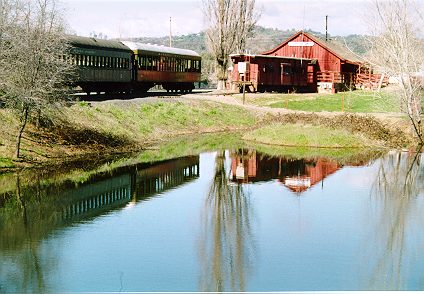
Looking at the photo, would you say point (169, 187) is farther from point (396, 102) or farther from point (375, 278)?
point (396, 102)

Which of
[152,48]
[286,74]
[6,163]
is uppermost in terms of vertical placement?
[152,48]

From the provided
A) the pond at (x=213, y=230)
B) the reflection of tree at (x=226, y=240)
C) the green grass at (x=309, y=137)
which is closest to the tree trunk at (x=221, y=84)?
the green grass at (x=309, y=137)

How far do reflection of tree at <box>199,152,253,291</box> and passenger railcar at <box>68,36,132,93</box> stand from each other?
50.5ft

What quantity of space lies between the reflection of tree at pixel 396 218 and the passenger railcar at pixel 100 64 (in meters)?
17.0

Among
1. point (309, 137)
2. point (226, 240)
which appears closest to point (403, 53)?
point (309, 137)

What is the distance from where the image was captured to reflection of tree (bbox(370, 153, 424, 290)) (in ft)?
44.6

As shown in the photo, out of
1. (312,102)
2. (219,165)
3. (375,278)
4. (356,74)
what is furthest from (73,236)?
(356,74)

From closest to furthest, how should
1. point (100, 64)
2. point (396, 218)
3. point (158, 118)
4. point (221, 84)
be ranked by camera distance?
point (396, 218) < point (100, 64) < point (158, 118) < point (221, 84)

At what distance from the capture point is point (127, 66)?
140ft

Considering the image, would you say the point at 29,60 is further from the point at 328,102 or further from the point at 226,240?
the point at 328,102

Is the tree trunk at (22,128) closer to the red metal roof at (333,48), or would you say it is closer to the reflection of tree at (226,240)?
the reflection of tree at (226,240)

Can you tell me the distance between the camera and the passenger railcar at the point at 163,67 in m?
44.7

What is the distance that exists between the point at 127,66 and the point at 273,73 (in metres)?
19.1

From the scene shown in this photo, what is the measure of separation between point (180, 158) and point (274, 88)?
3068 cm
